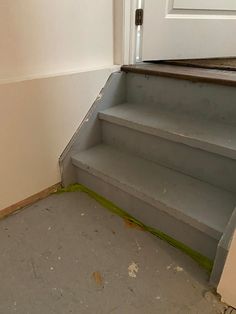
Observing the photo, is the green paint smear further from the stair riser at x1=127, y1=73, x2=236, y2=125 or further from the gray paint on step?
the stair riser at x1=127, y1=73, x2=236, y2=125

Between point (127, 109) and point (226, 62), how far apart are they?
64cm

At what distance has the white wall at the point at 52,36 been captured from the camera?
960 millimetres

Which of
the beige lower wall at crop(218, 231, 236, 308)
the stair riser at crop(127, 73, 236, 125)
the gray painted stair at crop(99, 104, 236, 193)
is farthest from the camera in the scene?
the stair riser at crop(127, 73, 236, 125)

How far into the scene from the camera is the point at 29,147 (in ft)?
3.76

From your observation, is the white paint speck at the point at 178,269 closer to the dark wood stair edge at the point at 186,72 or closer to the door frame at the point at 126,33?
the dark wood stair edge at the point at 186,72

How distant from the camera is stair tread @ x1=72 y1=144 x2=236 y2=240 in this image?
2.93ft

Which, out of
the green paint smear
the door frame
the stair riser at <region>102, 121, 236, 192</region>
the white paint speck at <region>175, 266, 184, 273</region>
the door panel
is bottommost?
the white paint speck at <region>175, 266, 184, 273</region>

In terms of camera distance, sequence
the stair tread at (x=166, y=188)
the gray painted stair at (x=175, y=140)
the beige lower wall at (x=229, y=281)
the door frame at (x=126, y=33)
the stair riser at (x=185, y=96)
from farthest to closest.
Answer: the door frame at (x=126, y=33) < the stair riser at (x=185, y=96) < the gray painted stair at (x=175, y=140) < the stair tread at (x=166, y=188) < the beige lower wall at (x=229, y=281)

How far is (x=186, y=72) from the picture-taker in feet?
3.96

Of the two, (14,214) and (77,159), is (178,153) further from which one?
(14,214)

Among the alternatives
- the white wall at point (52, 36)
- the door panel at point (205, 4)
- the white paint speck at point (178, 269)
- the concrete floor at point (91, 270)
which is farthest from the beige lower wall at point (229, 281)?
the door panel at point (205, 4)

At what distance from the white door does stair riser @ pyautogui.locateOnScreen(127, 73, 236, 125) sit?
19 centimetres

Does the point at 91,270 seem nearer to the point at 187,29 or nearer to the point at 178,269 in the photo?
the point at 178,269

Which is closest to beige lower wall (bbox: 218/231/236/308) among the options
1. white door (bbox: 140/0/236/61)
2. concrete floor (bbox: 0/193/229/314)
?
concrete floor (bbox: 0/193/229/314)
